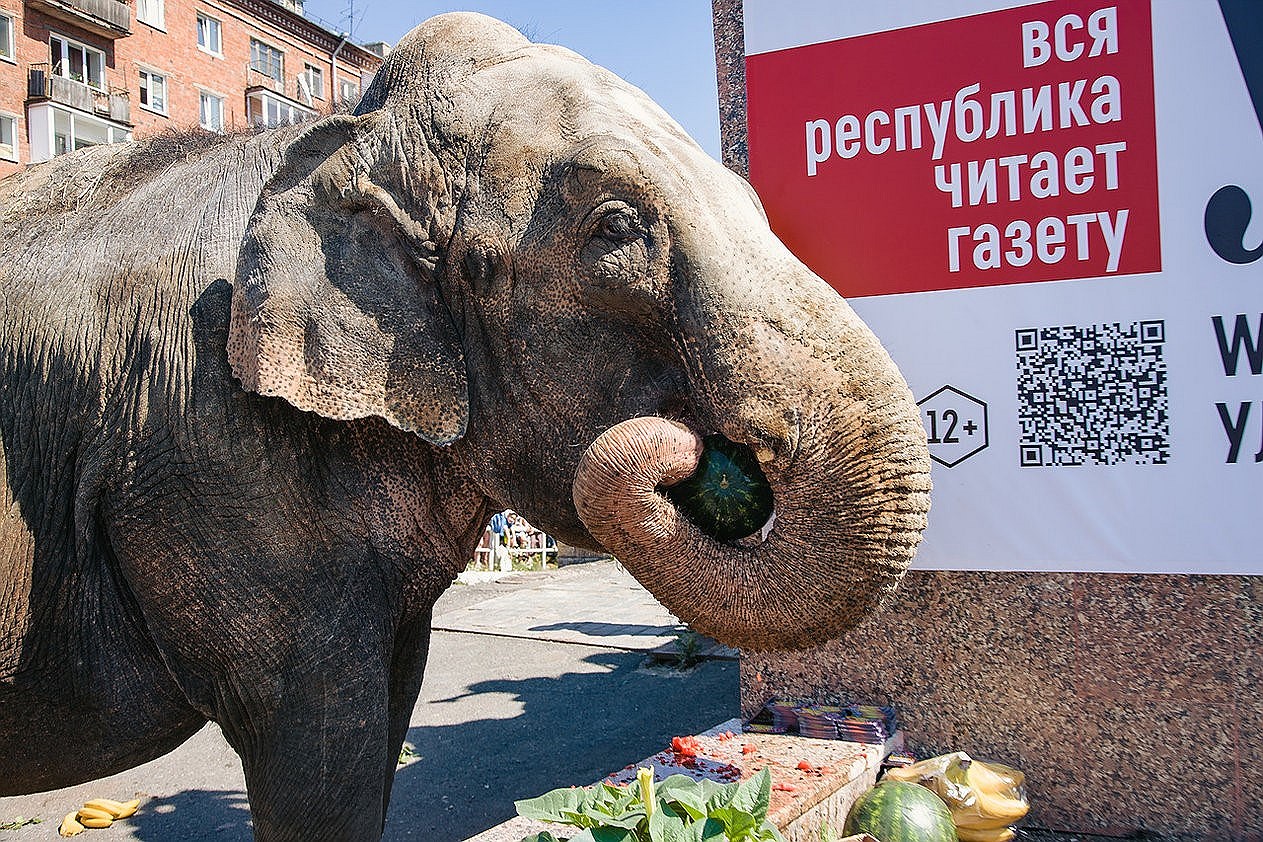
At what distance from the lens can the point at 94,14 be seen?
116ft

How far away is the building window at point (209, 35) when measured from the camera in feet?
132

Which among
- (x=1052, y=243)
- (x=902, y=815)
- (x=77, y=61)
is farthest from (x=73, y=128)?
(x=902, y=815)

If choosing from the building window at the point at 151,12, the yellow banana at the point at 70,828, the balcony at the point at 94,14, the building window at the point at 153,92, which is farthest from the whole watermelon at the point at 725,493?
the building window at the point at 151,12

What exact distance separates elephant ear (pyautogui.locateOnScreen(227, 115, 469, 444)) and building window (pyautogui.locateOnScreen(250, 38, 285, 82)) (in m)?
45.0

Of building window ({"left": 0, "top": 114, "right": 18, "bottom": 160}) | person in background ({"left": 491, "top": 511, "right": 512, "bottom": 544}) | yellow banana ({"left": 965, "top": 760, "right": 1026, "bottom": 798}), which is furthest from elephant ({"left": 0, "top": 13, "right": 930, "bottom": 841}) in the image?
building window ({"left": 0, "top": 114, "right": 18, "bottom": 160})

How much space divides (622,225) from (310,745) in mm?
1299

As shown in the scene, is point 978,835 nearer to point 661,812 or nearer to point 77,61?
point 661,812

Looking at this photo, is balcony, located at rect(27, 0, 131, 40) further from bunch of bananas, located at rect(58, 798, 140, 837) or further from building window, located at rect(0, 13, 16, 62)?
bunch of bananas, located at rect(58, 798, 140, 837)

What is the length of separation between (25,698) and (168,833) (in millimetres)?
3419

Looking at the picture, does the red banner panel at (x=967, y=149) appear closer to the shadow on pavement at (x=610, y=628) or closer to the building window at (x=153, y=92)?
the shadow on pavement at (x=610, y=628)

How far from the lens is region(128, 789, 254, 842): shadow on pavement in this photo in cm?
523

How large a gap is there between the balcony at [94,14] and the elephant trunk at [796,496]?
3963 cm

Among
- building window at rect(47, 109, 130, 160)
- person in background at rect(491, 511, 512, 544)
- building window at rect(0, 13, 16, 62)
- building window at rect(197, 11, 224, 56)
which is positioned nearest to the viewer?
person in background at rect(491, 511, 512, 544)

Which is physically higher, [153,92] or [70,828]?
[153,92]
